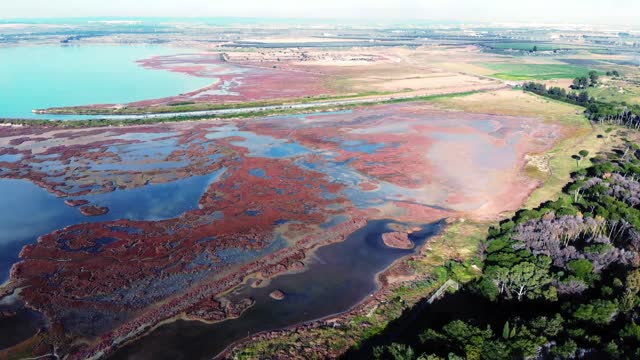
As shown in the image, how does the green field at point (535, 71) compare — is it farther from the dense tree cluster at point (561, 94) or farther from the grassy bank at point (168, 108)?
the grassy bank at point (168, 108)

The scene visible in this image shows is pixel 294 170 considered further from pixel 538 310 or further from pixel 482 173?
pixel 538 310

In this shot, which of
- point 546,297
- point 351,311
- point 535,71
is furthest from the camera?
point 535,71

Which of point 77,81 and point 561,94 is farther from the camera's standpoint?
point 77,81

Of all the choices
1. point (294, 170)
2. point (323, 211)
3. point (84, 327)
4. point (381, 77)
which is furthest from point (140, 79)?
point (84, 327)

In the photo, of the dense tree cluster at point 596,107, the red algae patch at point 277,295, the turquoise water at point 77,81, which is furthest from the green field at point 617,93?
the turquoise water at point 77,81

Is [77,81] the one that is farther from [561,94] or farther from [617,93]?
[617,93]

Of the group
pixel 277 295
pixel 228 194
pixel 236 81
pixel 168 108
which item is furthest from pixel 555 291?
pixel 236 81

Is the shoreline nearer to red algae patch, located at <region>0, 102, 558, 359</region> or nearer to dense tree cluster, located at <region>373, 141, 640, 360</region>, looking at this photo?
red algae patch, located at <region>0, 102, 558, 359</region>
